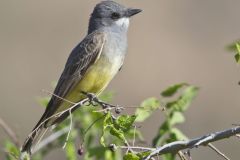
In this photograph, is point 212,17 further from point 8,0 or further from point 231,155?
point 231,155

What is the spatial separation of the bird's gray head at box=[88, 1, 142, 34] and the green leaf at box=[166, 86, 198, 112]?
6.83 feet

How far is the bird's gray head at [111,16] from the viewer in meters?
6.41

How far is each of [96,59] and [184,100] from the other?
1.79 meters

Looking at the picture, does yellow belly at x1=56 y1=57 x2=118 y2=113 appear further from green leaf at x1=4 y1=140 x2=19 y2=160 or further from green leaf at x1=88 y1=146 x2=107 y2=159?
green leaf at x1=88 y1=146 x2=107 y2=159

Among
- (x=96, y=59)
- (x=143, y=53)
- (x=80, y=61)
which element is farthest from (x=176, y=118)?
(x=143, y=53)

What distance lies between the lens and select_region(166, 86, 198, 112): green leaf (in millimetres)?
4348

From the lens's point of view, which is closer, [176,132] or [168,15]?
[176,132]

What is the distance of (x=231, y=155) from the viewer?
39.7 ft

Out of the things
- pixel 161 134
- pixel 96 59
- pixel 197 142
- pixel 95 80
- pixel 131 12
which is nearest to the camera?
pixel 197 142

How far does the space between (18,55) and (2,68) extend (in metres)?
0.81

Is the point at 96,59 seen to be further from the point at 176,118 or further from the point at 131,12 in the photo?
the point at 176,118

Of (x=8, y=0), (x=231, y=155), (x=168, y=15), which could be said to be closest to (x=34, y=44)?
(x=8, y=0)

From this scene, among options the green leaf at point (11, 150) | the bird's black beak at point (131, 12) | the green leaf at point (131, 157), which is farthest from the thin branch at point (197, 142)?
the bird's black beak at point (131, 12)

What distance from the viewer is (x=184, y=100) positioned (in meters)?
4.37
